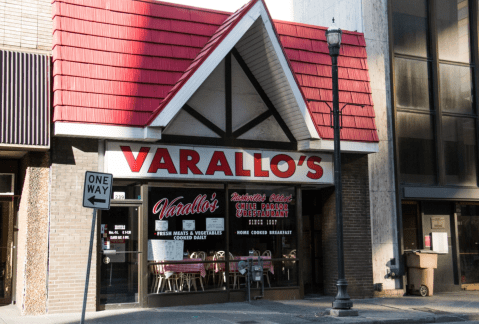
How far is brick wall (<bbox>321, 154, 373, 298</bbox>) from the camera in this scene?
14.9 meters

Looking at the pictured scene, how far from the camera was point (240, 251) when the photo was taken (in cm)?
1397

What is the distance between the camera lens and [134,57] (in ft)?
41.0

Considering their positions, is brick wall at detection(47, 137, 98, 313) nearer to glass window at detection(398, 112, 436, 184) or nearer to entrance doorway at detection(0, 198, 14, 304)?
entrance doorway at detection(0, 198, 14, 304)

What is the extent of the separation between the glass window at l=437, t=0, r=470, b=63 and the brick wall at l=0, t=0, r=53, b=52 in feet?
38.6

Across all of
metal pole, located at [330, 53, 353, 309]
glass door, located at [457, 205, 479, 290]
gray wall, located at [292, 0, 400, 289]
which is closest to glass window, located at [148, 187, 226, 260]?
metal pole, located at [330, 53, 353, 309]

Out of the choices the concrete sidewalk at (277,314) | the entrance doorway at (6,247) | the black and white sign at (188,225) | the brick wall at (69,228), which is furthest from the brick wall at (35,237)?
the black and white sign at (188,225)

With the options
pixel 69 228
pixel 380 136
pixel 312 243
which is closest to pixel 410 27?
pixel 380 136

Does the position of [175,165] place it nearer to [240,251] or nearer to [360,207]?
[240,251]

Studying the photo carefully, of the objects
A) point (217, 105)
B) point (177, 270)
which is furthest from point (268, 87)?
point (177, 270)

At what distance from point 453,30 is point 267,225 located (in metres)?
9.09

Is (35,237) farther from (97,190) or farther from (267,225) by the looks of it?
(267,225)

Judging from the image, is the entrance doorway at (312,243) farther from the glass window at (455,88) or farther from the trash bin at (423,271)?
the glass window at (455,88)

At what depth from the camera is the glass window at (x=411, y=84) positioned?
54.1 ft

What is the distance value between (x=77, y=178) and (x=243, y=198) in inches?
166
